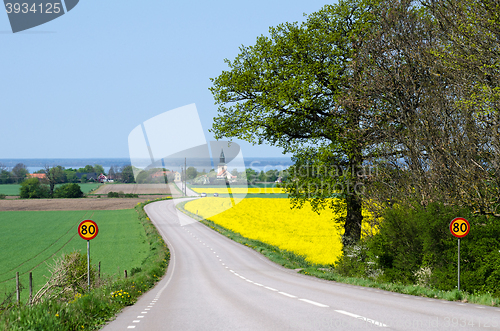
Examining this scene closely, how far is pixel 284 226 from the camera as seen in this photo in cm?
4922

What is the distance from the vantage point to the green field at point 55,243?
32500mm

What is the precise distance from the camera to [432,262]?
1363 cm

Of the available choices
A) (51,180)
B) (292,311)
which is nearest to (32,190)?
(51,180)

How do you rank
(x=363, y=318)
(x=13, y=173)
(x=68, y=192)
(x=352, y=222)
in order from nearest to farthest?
(x=363, y=318)
(x=352, y=222)
(x=68, y=192)
(x=13, y=173)

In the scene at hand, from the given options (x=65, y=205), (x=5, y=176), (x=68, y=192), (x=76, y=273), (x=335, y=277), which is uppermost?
(x=5, y=176)

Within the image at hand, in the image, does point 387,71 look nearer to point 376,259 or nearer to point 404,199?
point 404,199

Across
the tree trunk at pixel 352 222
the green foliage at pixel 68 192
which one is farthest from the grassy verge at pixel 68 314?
the green foliage at pixel 68 192

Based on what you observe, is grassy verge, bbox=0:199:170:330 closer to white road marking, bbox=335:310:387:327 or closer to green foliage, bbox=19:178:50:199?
white road marking, bbox=335:310:387:327

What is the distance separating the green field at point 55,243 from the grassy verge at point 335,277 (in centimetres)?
983

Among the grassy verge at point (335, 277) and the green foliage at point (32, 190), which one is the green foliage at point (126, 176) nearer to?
the green foliage at point (32, 190)

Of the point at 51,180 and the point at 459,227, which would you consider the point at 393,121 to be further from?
the point at 51,180

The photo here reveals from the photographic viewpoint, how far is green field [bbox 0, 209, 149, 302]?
32500mm

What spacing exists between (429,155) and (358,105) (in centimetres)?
449

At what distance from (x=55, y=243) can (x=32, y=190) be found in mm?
74937
